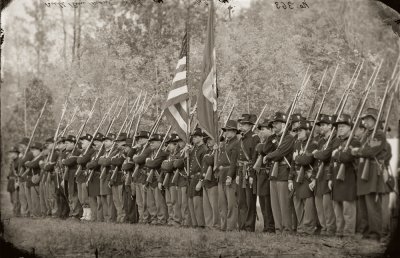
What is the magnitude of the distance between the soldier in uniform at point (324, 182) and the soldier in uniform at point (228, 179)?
6.27ft

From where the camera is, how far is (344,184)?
384 inches

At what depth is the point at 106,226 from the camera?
12578 mm

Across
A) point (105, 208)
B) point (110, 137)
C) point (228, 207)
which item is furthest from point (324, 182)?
point (105, 208)

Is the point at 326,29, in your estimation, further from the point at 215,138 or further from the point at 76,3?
the point at 76,3

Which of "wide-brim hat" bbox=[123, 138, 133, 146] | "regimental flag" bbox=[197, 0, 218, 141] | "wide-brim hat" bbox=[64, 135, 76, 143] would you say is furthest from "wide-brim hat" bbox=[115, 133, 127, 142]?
"regimental flag" bbox=[197, 0, 218, 141]

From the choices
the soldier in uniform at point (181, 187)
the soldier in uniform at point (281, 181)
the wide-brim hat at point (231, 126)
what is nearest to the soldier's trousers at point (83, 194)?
the soldier in uniform at point (181, 187)

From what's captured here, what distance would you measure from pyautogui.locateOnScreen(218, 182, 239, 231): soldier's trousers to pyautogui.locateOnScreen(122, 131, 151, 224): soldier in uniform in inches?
95.2

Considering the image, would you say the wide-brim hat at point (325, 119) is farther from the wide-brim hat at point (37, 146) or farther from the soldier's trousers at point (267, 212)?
the wide-brim hat at point (37, 146)

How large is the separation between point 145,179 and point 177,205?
3.56 ft

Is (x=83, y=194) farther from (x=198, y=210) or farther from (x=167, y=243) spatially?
(x=167, y=243)

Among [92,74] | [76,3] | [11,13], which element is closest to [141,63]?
[92,74]

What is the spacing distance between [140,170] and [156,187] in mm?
627

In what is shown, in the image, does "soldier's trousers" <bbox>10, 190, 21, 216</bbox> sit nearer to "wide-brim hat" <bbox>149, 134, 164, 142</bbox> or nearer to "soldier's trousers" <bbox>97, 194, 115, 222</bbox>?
"soldier's trousers" <bbox>97, 194, 115, 222</bbox>

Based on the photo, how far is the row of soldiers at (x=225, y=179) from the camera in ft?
31.6
